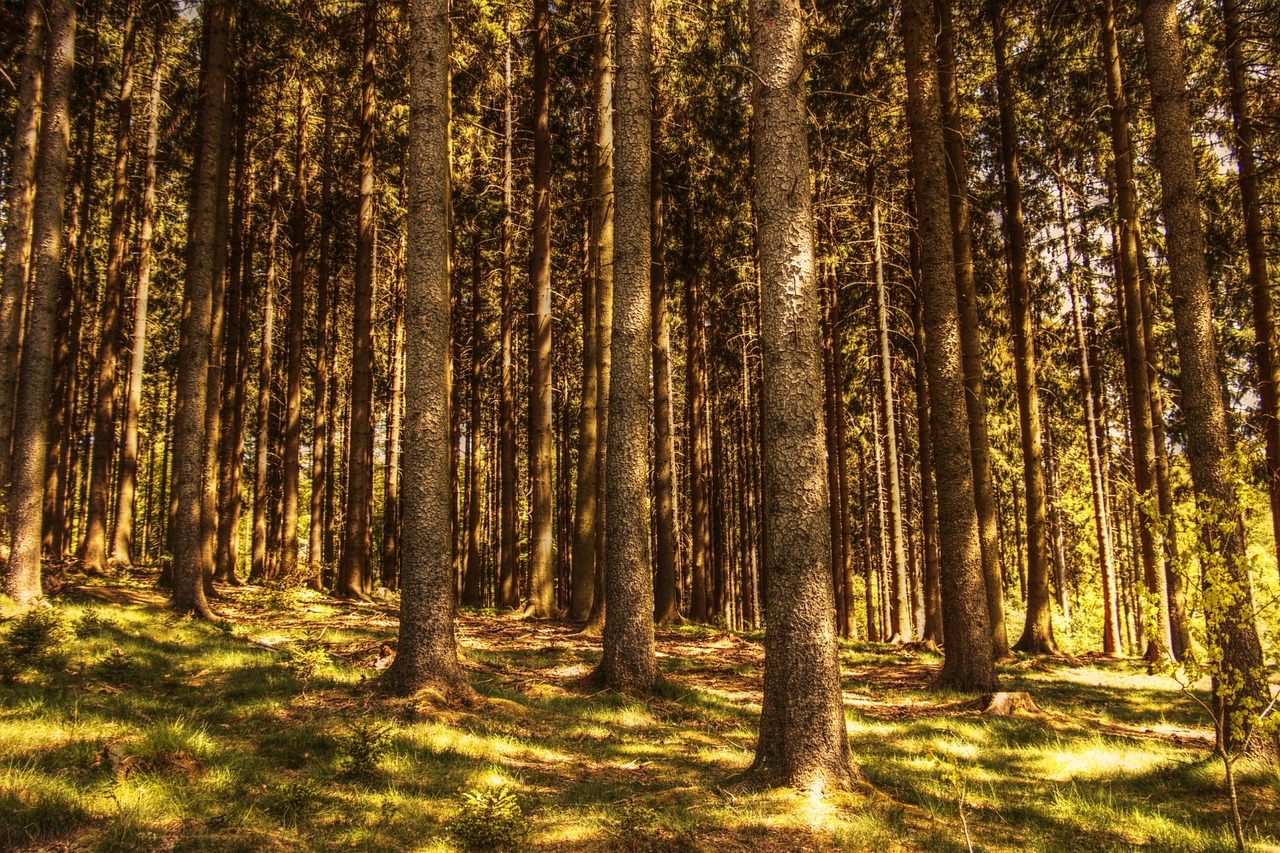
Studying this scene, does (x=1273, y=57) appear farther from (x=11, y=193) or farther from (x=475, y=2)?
(x=11, y=193)

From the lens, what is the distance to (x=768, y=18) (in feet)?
21.4

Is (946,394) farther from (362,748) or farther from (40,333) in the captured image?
(40,333)

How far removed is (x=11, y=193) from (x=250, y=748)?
417 inches

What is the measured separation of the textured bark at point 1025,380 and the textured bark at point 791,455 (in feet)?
34.8

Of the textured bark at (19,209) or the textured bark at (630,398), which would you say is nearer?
the textured bark at (630,398)

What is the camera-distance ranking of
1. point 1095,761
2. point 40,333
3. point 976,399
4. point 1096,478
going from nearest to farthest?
point 1095,761, point 40,333, point 976,399, point 1096,478

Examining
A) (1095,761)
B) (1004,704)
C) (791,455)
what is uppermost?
(791,455)

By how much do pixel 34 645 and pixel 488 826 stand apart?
679cm

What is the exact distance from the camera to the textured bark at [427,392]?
8.23 metres

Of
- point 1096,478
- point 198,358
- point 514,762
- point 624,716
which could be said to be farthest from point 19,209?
point 1096,478

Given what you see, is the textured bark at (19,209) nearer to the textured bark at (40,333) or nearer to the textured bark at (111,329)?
the textured bark at (40,333)

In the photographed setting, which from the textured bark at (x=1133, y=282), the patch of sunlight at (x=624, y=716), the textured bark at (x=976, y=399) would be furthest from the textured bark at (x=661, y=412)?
the textured bark at (x=1133, y=282)

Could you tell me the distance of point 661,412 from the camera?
1723 centimetres

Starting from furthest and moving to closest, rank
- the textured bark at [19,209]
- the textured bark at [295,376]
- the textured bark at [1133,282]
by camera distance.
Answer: the textured bark at [295,376] → the textured bark at [1133,282] → the textured bark at [19,209]
